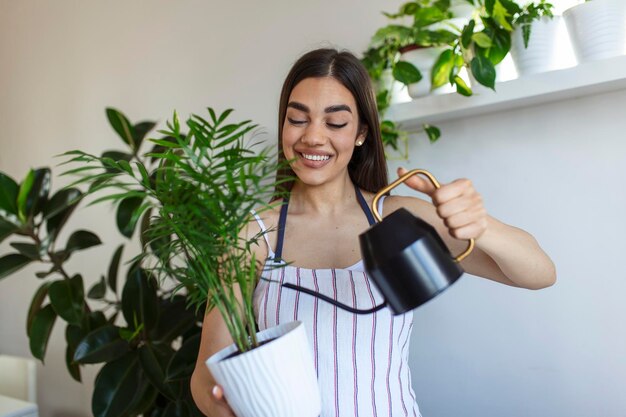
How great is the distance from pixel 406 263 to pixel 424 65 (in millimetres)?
905

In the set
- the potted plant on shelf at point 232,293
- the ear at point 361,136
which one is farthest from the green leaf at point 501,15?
the potted plant on shelf at point 232,293

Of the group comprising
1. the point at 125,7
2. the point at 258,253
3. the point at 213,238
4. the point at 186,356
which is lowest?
the point at 186,356

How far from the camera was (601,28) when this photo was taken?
1226mm

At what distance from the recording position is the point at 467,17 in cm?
145

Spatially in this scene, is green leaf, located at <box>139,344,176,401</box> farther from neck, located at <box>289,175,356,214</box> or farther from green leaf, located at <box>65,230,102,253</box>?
neck, located at <box>289,175,356,214</box>

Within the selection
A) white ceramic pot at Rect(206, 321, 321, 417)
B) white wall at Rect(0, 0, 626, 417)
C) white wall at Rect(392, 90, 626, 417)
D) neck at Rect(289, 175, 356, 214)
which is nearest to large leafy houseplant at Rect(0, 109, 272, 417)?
white wall at Rect(0, 0, 626, 417)

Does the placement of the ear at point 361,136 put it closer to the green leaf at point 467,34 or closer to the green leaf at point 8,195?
the green leaf at point 467,34

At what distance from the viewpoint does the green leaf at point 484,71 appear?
1.29m

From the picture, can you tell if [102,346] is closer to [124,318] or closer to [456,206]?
[124,318]

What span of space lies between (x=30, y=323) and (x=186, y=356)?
2.21ft

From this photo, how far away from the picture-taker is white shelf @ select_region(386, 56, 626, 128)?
122cm

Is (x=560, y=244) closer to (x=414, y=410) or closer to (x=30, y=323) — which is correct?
(x=414, y=410)

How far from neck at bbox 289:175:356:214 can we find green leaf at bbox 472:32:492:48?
1.36 ft

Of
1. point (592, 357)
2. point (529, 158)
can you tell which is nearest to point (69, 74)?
point (529, 158)
